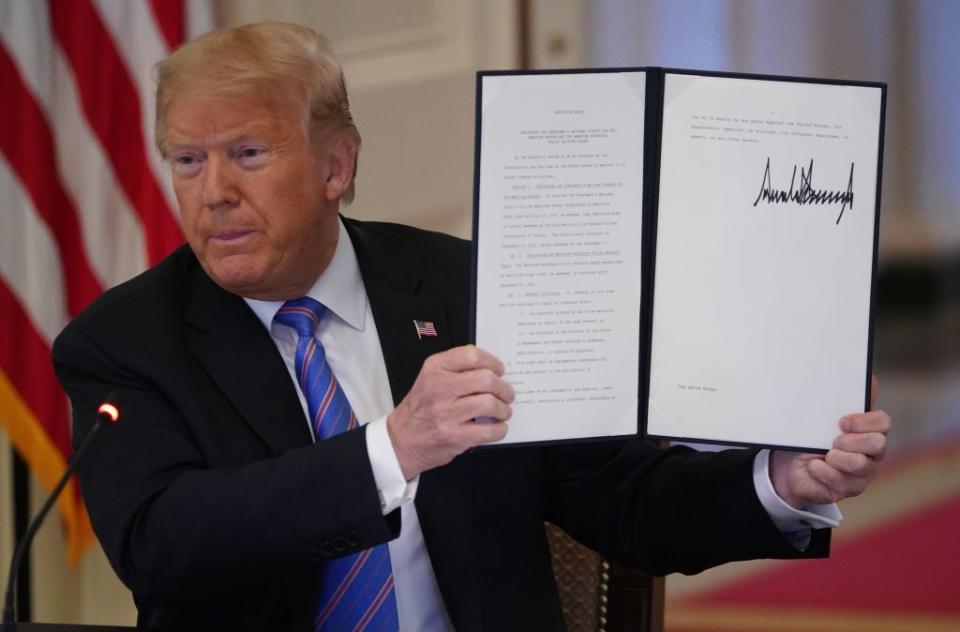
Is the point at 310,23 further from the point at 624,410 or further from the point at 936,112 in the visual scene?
the point at 624,410

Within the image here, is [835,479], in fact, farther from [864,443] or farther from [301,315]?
[301,315]

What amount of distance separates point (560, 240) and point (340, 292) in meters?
0.55

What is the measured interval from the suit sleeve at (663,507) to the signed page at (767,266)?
0.23 m

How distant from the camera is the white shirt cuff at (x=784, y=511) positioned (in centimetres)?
166

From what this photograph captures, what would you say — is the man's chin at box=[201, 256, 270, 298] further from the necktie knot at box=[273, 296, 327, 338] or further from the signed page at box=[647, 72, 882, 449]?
the signed page at box=[647, 72, 882, 449]

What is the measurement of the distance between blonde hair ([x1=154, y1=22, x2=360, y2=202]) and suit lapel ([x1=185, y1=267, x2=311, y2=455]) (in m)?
0.24

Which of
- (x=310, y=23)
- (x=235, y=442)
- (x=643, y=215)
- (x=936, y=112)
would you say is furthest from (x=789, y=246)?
(x=310, y=23)

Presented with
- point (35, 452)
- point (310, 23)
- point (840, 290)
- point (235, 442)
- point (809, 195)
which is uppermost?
point (310, 23)

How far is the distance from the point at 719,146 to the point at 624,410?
1.11 feet

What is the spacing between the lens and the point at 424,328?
1.86m

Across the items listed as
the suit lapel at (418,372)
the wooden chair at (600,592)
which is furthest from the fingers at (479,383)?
the wooden chair at (600,592)

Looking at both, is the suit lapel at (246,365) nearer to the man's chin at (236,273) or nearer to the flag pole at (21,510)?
the man's chin at (236,273)

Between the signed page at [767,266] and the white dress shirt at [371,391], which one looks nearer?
the signed page at [767,266]

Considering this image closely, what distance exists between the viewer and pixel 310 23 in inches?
137
